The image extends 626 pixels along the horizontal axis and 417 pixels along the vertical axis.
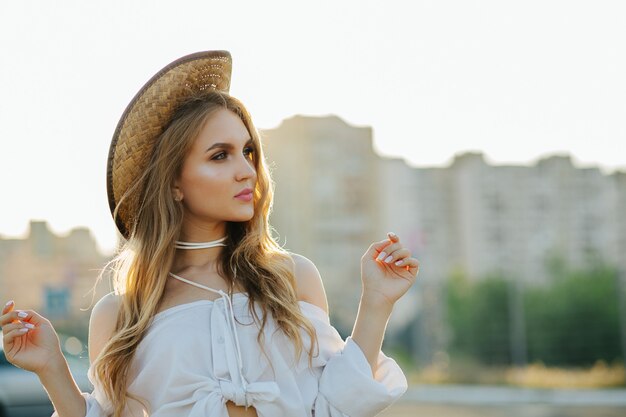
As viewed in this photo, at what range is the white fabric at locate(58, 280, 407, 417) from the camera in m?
3.43

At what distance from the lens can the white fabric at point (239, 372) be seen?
3430 mm

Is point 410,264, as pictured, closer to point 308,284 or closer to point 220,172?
point 308,284

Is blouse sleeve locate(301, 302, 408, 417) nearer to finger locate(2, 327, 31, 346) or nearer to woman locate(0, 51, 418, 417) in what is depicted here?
woman locate(0, 51, 418, 417)

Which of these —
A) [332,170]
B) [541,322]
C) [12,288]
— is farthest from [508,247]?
[541,322]

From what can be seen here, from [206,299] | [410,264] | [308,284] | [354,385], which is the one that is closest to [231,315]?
[206,299]

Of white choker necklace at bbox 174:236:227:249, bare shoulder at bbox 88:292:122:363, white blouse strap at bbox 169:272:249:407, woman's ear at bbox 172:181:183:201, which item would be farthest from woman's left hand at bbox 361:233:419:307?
bare shoulder at bbox 88:292:122:363

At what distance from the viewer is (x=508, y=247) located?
241 feet

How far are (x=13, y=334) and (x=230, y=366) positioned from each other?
0.65 metres

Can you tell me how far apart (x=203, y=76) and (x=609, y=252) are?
71784 mm

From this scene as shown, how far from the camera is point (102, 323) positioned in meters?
3.74

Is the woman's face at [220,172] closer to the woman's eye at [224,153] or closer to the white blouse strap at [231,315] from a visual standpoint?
the woman's eye at [224,153]

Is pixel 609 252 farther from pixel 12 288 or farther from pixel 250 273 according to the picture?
pixel 250 273

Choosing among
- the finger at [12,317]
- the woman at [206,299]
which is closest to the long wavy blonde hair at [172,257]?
the woman at [206,299]

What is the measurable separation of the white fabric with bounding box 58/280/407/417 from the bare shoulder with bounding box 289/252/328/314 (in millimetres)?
70
